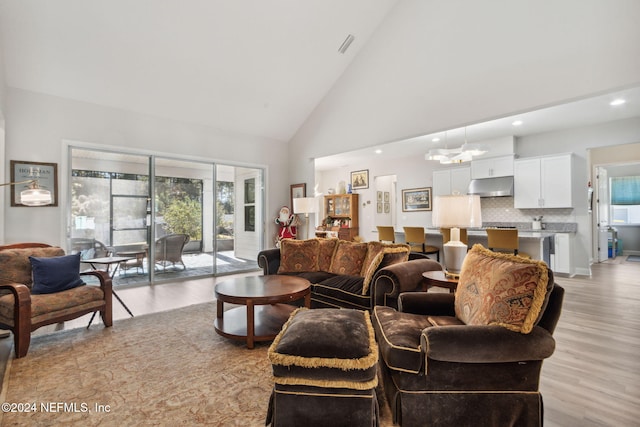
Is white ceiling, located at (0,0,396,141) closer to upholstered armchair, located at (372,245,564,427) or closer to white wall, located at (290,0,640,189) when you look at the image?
white wall, located at (290,0,640,189)

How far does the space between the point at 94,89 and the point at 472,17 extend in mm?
5153

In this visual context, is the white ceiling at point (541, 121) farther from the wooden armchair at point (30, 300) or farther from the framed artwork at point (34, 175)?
the framed artwork at point (34, 175)

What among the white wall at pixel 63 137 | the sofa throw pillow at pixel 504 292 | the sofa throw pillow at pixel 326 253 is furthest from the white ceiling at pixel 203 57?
the sofa throw pillow at pixel 504 292

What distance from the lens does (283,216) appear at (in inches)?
263

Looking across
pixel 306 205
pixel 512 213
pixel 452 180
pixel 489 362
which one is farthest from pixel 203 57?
pixel 512 213

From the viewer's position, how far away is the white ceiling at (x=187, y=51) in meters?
3.63

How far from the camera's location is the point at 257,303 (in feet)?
8.55

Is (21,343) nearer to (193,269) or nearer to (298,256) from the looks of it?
(298,256)

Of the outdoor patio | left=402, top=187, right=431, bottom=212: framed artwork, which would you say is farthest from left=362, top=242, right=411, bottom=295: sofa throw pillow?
left=402, top=187, right=431, bottom=212: framed artwork

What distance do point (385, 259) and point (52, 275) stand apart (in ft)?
10.5

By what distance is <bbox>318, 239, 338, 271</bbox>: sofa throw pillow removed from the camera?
390 centimetres

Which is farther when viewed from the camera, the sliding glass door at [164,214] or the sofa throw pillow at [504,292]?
the sliding glass door at [164,214]

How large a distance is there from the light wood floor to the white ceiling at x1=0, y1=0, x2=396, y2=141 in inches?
118

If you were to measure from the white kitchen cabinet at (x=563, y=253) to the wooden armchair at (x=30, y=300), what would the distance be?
22.2 ft
